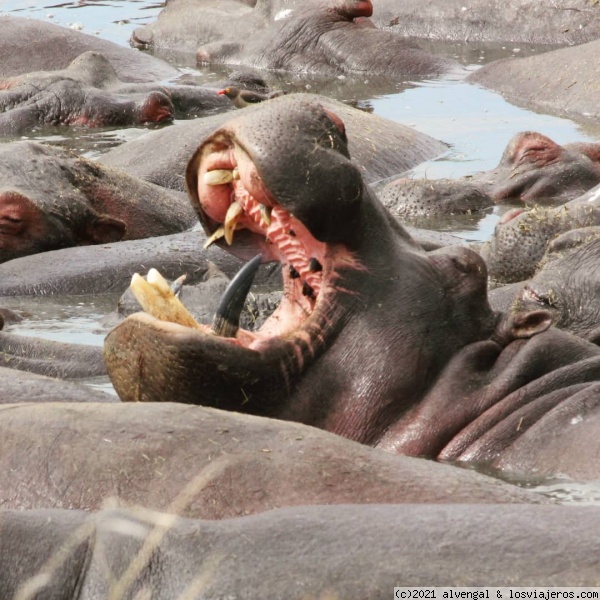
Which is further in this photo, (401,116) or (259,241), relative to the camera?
(401,116)

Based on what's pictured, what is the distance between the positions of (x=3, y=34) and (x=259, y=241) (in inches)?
388

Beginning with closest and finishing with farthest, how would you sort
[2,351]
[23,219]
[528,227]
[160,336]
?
[160,336]
[2,351]
[528,227]
[23,219]

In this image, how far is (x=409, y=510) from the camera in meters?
3.08

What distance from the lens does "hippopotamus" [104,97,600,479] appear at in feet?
14.3

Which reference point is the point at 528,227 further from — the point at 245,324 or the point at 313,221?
the point at 313,221

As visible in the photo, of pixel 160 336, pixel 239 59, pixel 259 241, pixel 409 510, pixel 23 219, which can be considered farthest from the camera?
pixel 239 59

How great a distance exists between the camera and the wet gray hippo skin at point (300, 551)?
109 inches

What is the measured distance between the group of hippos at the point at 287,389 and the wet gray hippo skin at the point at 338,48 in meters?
5.99

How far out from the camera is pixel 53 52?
46.7 feet

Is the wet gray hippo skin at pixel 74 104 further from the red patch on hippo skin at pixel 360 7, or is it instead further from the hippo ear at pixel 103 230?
the hippo ear at pixel 103 230

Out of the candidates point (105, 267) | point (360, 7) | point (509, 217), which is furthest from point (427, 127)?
point (105, 267)

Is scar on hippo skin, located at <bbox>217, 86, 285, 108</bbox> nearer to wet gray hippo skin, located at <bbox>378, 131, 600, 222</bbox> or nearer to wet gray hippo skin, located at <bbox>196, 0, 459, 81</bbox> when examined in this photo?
wet gray hippo skin, located at <bbox>378, 131, 600, 222</bbox>

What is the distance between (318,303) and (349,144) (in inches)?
217

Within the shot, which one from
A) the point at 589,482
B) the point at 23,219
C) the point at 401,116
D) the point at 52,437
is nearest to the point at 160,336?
the point at 52,437
